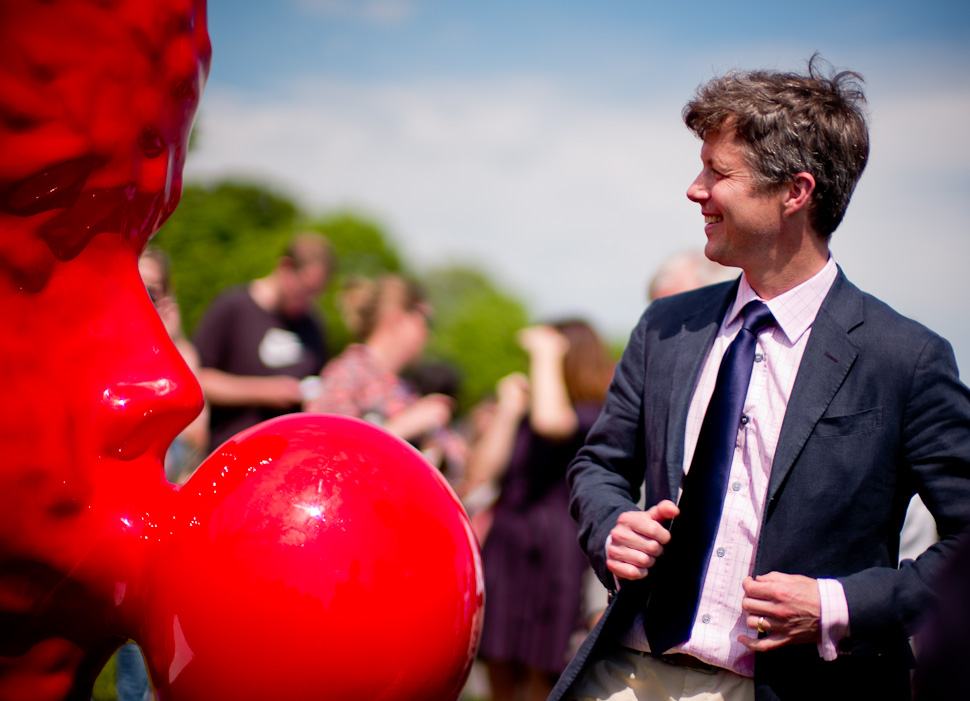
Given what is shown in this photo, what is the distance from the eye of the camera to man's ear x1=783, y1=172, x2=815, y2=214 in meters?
2.10

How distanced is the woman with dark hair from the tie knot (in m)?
2.10

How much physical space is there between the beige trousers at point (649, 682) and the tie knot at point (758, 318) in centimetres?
77

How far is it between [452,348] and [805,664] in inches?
1409

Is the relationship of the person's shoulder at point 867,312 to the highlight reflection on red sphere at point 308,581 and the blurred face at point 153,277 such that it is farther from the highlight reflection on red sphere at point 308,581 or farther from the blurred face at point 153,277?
the blurred face at point 153,277

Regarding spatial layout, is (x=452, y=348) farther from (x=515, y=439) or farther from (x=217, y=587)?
(x=217, y=587)

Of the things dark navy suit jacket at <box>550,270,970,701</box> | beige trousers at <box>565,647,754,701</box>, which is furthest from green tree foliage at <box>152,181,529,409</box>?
dark navy suit jacket at <box>550,270,970,701</box>

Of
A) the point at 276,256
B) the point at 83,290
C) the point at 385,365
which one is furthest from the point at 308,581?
the point at 276,256

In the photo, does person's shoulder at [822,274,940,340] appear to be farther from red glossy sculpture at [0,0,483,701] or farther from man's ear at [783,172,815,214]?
red glossy sculpture at [0,0,483,701]

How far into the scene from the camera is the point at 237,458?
1545 mm

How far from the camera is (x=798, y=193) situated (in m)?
2.11

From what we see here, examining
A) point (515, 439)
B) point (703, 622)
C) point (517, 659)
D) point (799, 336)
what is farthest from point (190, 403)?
point (517, 659)

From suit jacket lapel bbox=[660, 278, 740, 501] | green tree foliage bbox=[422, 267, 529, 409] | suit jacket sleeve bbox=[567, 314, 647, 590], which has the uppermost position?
suit jacket lapel bbox=[660, 278, 740, 501]

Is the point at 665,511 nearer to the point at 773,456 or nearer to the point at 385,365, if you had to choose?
the point at 773,456

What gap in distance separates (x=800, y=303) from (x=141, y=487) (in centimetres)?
146
